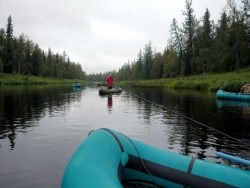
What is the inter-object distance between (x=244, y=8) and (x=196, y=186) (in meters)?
59.0

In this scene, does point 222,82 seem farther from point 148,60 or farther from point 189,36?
point 148,60

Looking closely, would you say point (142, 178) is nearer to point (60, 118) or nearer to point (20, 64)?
point (60, 118)

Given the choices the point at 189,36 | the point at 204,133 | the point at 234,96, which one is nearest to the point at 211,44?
the point at 189,36

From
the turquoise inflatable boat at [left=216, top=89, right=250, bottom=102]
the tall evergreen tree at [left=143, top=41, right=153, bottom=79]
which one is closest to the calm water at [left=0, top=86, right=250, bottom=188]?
the turquoise inflatable boat at [left=216, top=89, right=250, bottom=102]

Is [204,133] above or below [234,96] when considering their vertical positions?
below

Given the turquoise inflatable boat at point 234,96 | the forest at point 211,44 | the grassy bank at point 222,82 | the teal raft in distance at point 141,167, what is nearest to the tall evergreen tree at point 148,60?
the forest at point 211,44

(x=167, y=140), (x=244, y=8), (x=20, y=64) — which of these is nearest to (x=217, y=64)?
(x=244, y=8)

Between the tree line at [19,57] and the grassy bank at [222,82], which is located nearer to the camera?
the grassy bank at [222,82]

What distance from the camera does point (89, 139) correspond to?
6.23 m

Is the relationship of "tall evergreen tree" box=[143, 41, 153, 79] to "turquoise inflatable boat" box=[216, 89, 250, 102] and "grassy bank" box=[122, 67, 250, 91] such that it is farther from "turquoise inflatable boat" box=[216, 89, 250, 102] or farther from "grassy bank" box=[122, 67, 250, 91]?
"turquoise inflatable boat" box=[216, 89, 250, 102]

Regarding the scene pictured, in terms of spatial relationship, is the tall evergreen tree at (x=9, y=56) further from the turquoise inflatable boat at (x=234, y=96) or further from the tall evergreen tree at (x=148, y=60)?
the turquoise inflatable boat at (x=234, y=96)

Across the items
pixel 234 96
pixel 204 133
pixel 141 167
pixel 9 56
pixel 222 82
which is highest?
pixel 9 56

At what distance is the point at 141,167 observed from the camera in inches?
252

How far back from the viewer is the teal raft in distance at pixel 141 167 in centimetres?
535
